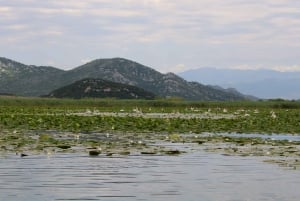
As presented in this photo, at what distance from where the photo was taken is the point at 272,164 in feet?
73.6

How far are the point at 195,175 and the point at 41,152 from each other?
726 cm

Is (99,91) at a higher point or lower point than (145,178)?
higher

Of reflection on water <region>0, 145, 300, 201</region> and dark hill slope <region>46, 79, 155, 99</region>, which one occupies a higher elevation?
dark hill slope <region>46, 79, 155, 99</region>

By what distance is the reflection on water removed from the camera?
16.3m

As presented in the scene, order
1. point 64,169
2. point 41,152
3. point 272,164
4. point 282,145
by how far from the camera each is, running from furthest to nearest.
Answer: point 282,145 → point 41,152 → point 272,164 → point 64,169

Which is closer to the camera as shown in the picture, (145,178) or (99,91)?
(145,178)

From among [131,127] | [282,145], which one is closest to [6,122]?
[131,127]

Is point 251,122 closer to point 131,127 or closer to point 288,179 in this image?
point 131,127

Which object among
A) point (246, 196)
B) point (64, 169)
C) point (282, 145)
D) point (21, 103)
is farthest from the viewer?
point (21, 103)

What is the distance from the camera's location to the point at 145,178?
62.5 feet

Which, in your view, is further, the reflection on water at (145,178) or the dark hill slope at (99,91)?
the dark hill slope at (99,91)

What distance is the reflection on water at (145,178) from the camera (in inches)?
641

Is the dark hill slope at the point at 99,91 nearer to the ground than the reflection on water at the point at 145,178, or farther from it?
farther from it

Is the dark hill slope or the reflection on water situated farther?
the dark hill slope
